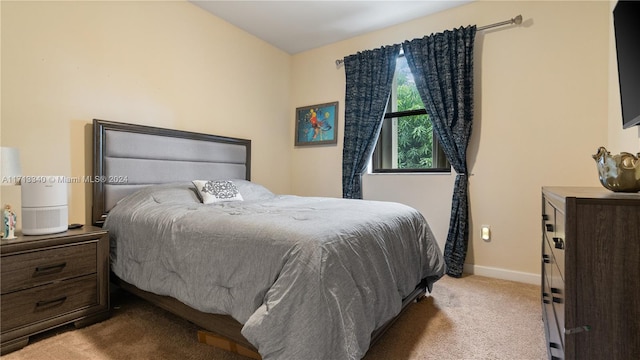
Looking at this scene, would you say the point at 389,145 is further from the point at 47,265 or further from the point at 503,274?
the point at 47,265

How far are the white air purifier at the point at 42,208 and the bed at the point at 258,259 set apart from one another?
0.32 meters

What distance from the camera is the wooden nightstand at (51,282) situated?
1563 millimetres

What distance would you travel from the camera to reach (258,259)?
131 centimetres

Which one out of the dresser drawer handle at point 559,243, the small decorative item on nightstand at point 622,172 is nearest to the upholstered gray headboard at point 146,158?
the dresser drawer handle at point 559,243

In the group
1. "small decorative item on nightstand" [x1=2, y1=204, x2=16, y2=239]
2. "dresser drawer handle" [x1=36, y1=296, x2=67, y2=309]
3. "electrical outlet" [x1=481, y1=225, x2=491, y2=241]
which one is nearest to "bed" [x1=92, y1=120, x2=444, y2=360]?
"dresser drawer handle" [x1=36, y1=296, x2=67, y2=309]

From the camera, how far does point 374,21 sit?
3184 mm

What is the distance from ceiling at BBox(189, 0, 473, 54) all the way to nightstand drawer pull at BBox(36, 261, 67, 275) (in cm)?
251

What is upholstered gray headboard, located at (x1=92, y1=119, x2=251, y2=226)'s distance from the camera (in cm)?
222

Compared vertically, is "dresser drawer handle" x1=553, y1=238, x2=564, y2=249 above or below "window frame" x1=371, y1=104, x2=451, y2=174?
below

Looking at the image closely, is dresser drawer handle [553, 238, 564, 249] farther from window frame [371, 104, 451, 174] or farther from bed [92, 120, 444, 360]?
window frame [371, 104, 451, 174]

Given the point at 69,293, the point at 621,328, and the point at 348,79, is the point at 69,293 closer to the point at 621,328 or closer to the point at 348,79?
the point at 621,328

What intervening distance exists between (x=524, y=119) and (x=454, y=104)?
0.59m

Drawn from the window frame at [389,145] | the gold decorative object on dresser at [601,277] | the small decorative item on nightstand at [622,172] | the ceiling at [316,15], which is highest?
the ceiling at [316,15]

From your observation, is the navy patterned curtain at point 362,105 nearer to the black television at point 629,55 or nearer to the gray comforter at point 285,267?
the gray comforter at point 285,267
